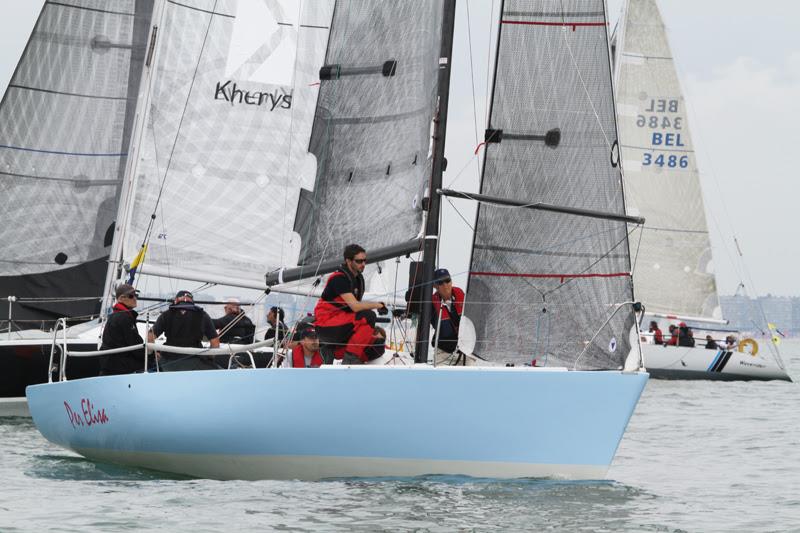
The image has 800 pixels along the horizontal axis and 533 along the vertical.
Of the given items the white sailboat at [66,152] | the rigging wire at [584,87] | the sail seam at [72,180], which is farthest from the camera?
the sail seam at [72,180]

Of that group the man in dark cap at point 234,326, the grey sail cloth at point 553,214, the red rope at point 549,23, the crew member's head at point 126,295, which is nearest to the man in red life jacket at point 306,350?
the grey sail cloth at point 553,214

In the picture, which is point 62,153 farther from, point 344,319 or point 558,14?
point 558,14

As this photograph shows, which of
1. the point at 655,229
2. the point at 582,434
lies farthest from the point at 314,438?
the point at 655,229

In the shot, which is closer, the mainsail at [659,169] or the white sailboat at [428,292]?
the white sailboat at [428,292]

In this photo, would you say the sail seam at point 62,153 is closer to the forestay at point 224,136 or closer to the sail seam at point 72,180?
the sail seam at point 72,180

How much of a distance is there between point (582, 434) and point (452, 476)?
0.92 meters

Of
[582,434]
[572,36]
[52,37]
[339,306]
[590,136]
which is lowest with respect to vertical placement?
[582,434]

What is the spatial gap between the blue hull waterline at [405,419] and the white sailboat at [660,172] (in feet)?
74.5

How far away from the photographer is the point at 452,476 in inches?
373

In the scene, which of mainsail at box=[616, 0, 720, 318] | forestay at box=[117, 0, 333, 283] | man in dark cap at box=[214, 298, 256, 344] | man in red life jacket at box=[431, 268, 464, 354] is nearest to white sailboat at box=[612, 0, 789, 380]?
mainsail at box=[616, 0, 720, 318]

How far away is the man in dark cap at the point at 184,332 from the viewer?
36.9 ft

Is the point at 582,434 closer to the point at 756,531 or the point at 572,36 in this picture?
the point at 756,531

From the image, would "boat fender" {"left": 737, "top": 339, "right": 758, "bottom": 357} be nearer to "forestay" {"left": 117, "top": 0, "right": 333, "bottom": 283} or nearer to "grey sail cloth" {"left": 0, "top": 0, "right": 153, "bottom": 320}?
"forestay" {"left": 117, "top": 0, "right": 333, "bottom": 283}

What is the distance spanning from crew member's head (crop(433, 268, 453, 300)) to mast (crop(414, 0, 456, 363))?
210 mm
